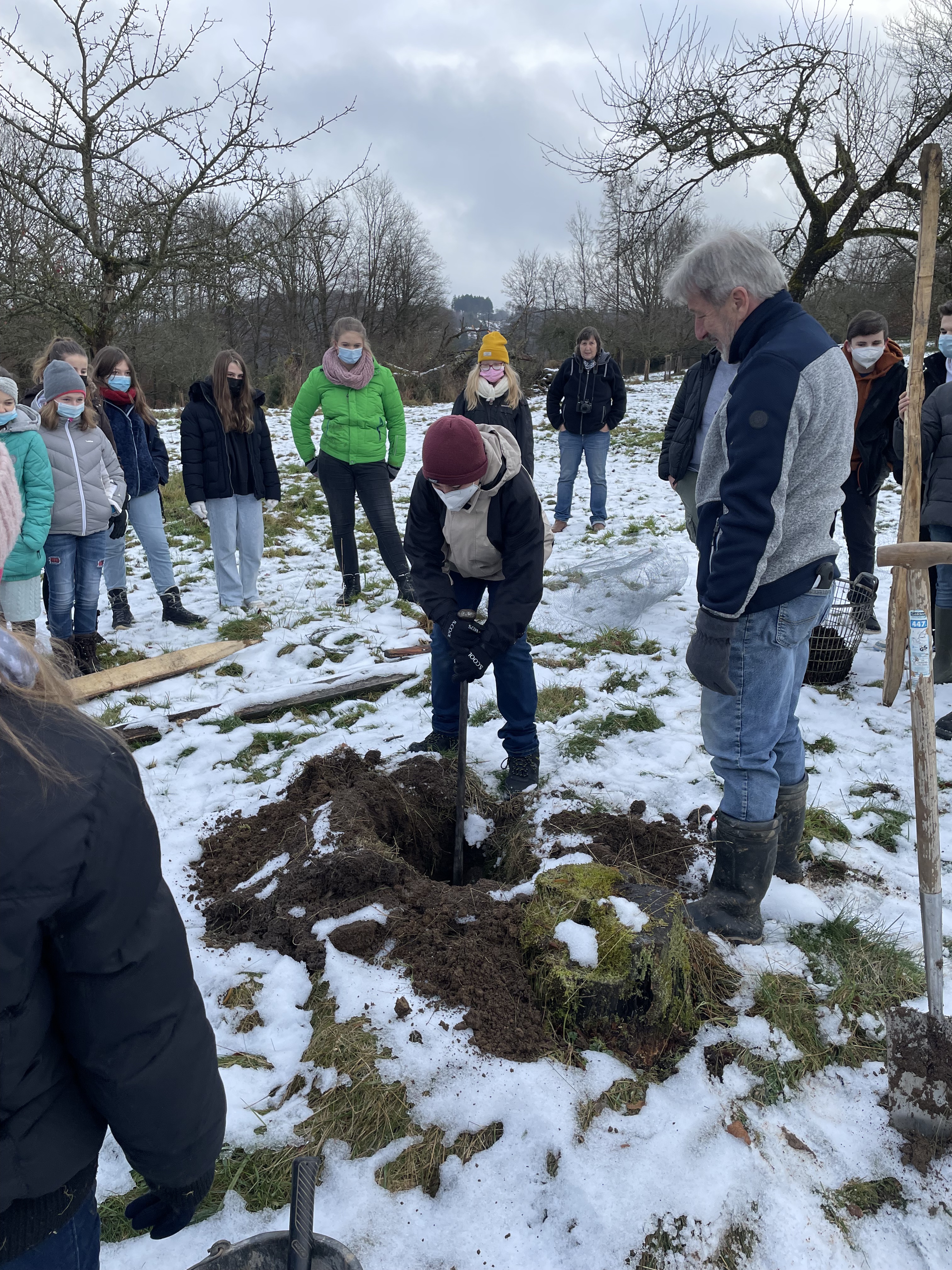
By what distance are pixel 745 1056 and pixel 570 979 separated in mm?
540

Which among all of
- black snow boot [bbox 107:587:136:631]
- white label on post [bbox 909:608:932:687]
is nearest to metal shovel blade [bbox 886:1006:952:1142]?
white label on post [bbox 909:608:932:687]

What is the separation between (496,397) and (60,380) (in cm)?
297

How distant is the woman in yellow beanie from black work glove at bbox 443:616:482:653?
104 inches

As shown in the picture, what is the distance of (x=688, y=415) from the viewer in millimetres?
4859

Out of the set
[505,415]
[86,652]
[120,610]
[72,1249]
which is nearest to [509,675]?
[72,1249]

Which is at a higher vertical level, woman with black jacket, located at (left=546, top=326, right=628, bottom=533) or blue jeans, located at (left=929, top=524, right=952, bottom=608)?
woman with black jacket, located at (left=546, top=326, right=628, bottom=533)

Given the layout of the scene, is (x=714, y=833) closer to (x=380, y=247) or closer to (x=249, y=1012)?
(x=249, y=1012)

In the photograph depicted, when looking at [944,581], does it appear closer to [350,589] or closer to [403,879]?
[403,879]

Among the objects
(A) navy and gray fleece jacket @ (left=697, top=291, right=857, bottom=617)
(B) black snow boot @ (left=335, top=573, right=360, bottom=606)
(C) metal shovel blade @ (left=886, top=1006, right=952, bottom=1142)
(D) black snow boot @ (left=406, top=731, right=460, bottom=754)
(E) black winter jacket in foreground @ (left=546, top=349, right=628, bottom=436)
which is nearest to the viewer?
(C) metal shovel blade @ (left=886, top=1006, right=952, bottom=1142)

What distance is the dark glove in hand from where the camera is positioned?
3312mm

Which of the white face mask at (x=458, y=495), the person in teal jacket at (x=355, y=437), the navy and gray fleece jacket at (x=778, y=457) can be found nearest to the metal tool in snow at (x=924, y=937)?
the navy and gray fleece jacket at (x=778, y=457)

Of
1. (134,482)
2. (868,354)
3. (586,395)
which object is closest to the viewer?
(868,354)

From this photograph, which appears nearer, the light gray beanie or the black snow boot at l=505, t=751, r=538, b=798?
the black snow boot at l=505, t=751, r=538, b=798

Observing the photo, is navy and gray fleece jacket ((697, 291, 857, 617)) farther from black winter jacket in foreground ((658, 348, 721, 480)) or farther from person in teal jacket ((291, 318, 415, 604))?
person in teal jacket ((291, 318, 415, 604))
